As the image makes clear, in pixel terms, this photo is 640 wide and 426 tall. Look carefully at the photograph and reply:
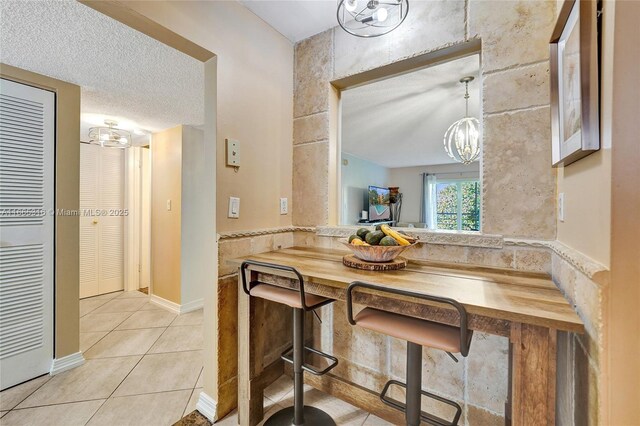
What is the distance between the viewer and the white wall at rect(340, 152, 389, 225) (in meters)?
5.36

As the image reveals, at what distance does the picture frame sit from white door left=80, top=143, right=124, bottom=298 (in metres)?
4.60

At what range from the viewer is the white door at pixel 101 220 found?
138 inches

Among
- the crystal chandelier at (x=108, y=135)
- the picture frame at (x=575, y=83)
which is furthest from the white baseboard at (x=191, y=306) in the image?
the picture frame at (x=575, y=83)

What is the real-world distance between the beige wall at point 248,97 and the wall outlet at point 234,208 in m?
0.03

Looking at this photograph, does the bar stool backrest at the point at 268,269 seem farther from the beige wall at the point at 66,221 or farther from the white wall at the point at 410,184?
the white wall at the point at 410,184

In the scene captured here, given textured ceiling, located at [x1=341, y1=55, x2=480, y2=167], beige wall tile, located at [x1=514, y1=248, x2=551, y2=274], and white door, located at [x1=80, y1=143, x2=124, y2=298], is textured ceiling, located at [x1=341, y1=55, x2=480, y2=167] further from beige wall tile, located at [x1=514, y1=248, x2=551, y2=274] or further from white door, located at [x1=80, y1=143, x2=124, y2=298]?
white door, located at [x1=80, y1=143, x2=124, y2=298]

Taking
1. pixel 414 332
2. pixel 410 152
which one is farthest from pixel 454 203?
pixel 414 332

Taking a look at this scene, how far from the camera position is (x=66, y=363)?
6.47ft

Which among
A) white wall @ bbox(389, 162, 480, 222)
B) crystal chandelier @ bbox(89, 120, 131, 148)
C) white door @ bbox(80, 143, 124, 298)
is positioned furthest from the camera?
white wall @ bbox(389, 162, 480, 222)

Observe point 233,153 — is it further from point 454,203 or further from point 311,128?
point 454,203

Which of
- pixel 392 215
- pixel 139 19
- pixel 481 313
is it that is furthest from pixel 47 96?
pixel 392 215

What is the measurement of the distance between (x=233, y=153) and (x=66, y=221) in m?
1.50

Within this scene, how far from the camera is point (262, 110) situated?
1.72 meters

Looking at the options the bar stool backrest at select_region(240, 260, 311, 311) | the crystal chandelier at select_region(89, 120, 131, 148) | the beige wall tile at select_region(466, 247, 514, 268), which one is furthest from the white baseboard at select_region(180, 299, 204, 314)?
the beige wall tile at select_region(466, 247, 514, 268)
